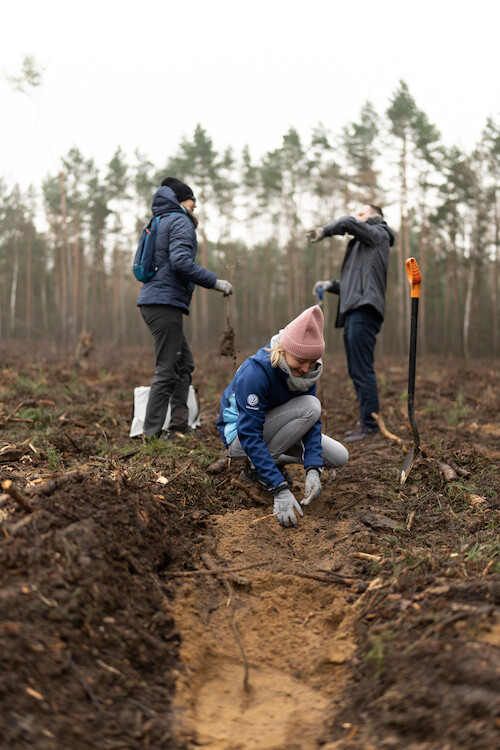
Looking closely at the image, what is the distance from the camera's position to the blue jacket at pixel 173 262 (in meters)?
4.84

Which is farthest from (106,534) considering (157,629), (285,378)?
(285,378)

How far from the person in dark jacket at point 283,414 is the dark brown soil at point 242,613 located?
10.1 inches

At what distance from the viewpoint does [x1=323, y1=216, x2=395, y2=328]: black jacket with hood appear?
5273 millimetres

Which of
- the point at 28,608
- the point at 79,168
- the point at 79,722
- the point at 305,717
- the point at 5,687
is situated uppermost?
the point at 79,168

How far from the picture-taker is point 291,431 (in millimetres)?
3711

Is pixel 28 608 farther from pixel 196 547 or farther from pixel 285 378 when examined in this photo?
pixel 285 378

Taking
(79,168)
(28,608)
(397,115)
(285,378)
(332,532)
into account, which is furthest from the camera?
(79,168)

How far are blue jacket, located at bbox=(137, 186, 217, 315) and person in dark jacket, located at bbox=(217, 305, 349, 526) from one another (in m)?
1.36

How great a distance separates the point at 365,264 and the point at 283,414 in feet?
7.73

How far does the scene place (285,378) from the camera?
141 inches

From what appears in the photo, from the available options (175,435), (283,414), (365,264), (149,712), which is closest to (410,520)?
(283,414)

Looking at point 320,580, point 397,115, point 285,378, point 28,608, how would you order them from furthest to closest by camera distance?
point 397,115, point 285,378, point 320,580, point 28,608

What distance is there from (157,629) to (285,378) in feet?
5.86

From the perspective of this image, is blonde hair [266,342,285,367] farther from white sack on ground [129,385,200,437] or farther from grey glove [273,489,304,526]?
white sack on ground [129,385,200,437]
